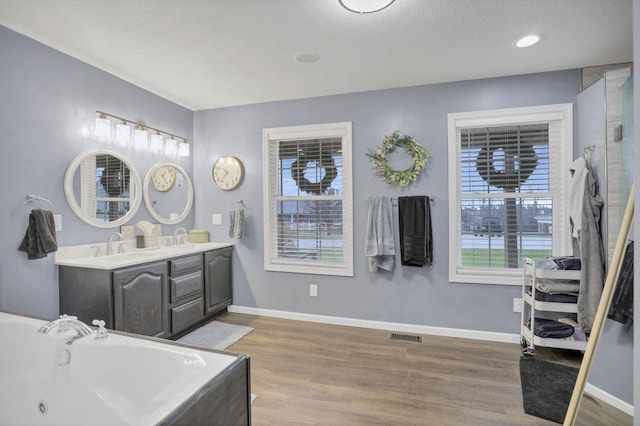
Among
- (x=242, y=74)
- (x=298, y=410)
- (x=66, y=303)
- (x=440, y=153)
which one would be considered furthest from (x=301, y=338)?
(x=242, y=74)

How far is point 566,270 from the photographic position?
2516mm

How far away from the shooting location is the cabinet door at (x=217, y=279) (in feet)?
11.1

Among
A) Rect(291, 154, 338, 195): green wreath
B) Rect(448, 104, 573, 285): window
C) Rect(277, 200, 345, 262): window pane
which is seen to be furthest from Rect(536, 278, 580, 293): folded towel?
Rect(291, 154, 338, 195): green wreath

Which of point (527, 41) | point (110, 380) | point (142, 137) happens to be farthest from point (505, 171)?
point (142, 137)

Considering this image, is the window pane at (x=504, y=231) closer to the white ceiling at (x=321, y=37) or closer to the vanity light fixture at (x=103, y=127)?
the white ceiling at (x=321, y=37)

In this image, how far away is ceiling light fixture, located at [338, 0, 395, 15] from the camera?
1.90 m

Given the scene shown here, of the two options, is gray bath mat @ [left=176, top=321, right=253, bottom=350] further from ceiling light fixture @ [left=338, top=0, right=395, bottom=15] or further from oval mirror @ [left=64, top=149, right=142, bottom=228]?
ceiling light fixture @ [left=338, top=0, right=395, bottom=15]

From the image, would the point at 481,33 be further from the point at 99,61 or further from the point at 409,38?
the point at 99,61

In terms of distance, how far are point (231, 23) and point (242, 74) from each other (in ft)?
2.66

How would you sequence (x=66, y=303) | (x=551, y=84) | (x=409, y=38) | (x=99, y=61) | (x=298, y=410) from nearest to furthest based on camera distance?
1. (x=298, y=410)
2. (x=409, y=38)
3. (x=66, y=303)
4. (x=99, y=61)
5. (x=551, y=84)

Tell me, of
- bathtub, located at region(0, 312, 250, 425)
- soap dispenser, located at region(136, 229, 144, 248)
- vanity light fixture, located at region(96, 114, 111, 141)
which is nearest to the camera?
bathtub, located at region(0, 312, 250, 425)

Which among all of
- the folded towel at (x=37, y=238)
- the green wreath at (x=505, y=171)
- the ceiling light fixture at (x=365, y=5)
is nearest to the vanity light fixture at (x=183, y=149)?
the folded towel at (x=37, y=238)

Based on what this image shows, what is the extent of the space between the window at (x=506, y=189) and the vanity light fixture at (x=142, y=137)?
9.93ft

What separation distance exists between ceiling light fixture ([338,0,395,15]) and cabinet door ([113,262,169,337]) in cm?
248
